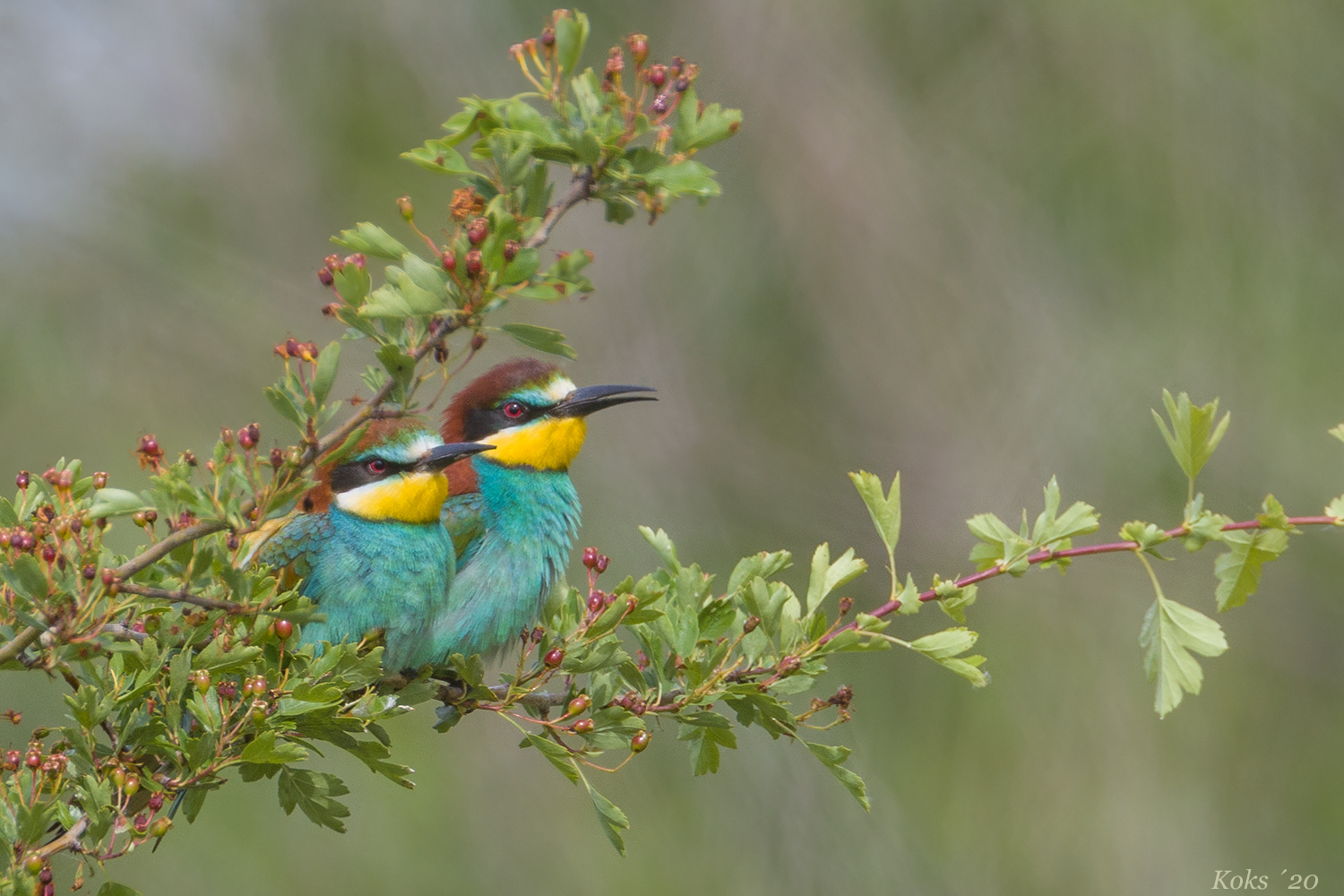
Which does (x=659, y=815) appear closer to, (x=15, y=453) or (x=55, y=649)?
(x=15, y=453)

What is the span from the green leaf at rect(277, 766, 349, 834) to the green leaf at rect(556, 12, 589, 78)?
0.75 m

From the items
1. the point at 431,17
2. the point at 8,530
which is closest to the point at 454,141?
the point at 8,530

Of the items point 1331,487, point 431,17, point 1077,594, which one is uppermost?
point 431,17

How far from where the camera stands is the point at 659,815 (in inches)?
171

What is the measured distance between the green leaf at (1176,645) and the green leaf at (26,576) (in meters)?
1.01

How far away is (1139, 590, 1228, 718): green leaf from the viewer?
52.5 inches

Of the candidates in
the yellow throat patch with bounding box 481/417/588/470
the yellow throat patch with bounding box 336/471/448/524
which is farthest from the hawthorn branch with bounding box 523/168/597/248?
the yellow throat patch with bounding box 481/417/588/470

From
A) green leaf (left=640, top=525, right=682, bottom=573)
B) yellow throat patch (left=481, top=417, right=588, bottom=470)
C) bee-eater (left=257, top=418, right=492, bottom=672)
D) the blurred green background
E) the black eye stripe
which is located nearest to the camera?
green leaf (left=640, top=525, right=682, bottom=573)

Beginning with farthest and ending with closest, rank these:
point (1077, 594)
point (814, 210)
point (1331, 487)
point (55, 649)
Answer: point (814, 210) < point (1077, 594) < point (1331, 487) < point (55, 649)

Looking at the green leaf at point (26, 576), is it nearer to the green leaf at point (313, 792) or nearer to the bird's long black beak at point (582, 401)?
the green leaf at point (313, 792)

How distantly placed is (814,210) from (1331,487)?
185 centimetres

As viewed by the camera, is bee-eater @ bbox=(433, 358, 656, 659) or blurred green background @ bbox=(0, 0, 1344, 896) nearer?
bee-eater @ bbox=(433, 358, 656, 659)

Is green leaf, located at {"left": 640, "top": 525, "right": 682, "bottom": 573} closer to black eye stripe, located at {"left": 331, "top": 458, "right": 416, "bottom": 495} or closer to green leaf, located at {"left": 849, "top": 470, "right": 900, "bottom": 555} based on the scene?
green leaf, located at {"left": 849, "top": 470, "right": 900, "bottom": 555}

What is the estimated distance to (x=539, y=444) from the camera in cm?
246
